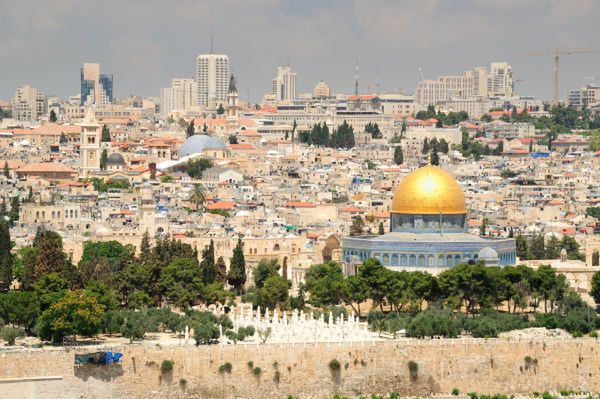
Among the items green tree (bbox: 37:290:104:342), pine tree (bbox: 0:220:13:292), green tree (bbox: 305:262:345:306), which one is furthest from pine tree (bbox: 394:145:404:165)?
green tree (bbox: 37:290:104:342)

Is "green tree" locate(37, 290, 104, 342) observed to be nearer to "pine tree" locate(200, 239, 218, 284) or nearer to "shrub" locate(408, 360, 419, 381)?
"shrub" locate(408, 360, 419, 381)

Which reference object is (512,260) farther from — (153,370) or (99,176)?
(99,176)

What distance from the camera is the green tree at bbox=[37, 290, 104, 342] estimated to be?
159 feet

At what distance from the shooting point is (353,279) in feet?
186

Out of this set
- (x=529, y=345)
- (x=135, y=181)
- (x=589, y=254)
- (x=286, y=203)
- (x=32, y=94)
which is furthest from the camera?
(x=32, y=94)

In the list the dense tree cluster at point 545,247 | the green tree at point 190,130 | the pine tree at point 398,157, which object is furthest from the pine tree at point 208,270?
the green tree at point 190,130

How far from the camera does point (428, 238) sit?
6203 centimetres

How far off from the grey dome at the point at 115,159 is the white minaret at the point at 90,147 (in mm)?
683

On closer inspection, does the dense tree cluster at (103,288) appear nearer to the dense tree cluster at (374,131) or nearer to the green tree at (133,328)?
the green tree at (133,328)

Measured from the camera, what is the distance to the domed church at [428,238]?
6119cm

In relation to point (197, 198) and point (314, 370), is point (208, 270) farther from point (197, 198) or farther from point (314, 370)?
point (197, 198)

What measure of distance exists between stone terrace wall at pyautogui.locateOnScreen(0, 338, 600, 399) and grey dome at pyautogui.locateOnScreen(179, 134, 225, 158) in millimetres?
66838

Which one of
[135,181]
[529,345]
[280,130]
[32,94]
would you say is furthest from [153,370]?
[32,94]

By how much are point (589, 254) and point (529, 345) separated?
21362 mm
